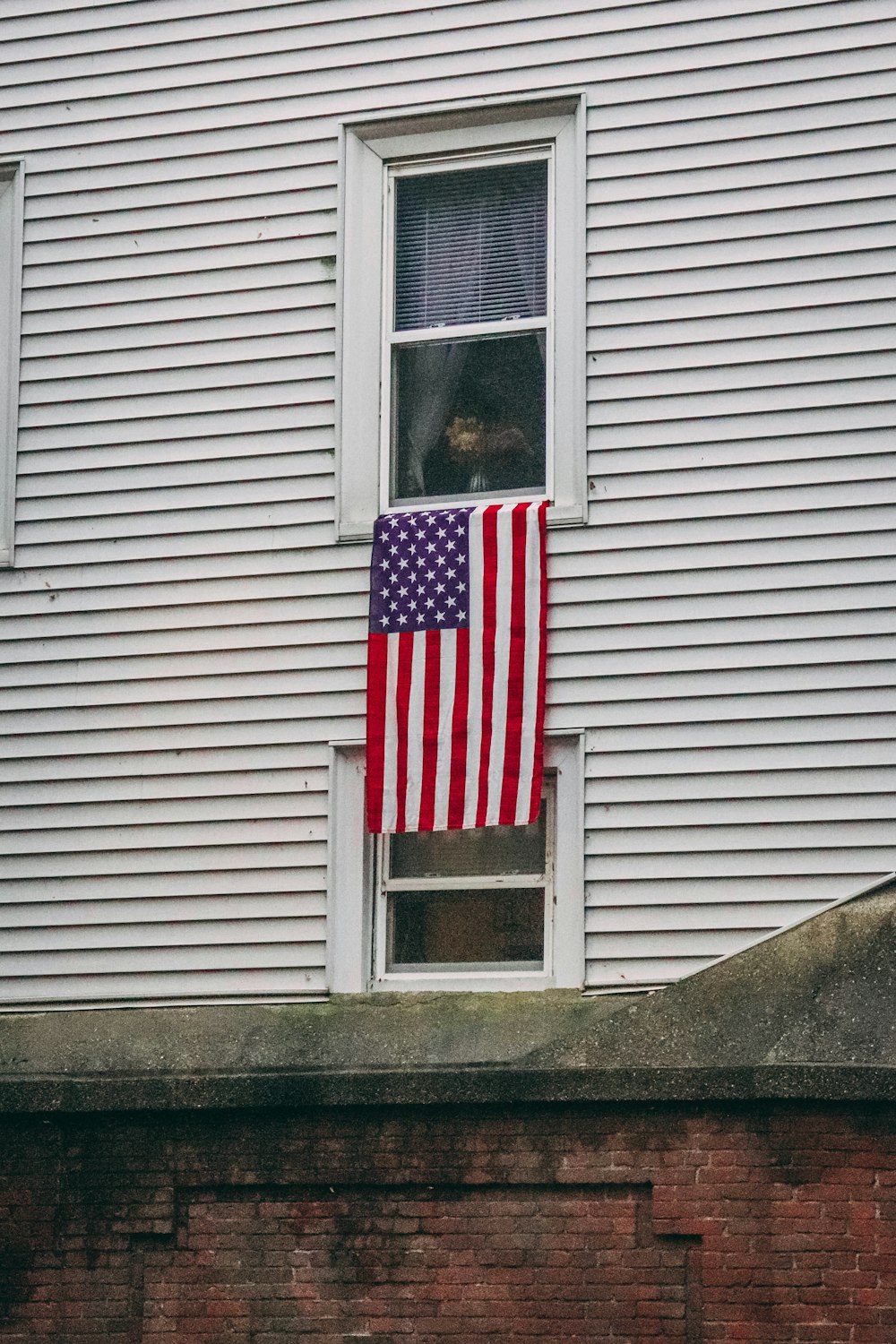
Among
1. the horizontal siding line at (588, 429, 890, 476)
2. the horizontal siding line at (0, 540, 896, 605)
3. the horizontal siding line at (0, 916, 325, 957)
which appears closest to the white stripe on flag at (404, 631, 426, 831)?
the horizontal siding line at (0, 540, 896, 605)

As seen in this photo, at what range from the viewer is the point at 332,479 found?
30.2ft

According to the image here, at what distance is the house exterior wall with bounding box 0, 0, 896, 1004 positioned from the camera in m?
8.39

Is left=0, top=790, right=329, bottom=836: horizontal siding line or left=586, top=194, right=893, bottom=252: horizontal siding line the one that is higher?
left=586, top=194, right=893, bottom=252: horizontal siding line

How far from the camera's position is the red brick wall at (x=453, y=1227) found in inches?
296

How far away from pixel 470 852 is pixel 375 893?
503mm

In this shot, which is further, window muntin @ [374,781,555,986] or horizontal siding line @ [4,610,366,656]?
horizontal siding line @ [4,610,366,656]

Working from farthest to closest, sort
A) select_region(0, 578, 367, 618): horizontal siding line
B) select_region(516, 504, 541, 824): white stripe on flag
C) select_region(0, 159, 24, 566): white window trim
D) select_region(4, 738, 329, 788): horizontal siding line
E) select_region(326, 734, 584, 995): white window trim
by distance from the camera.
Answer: select_region(0, 159, 24, 566): white window trim < select_region(0, 578, 367, 618): horizontal siding line < select_region(4, 738, 329, 788): horizontal siding line < select_region(516, 504, 541, 824): white stripe on flag < select_region(326, 734, 584, 995): white window trim

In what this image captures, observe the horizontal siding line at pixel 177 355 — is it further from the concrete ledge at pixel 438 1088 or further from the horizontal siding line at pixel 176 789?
the concrete ledge at pixel 438 1088

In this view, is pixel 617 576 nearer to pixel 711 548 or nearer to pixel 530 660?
pixel 711 548

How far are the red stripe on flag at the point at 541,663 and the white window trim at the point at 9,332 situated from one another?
9.18ft

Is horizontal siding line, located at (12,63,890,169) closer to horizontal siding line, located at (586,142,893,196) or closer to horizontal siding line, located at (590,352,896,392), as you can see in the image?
horizontal siding line, located at (586,142,893,196)

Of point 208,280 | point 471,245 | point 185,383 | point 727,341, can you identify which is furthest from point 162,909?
point 727,341

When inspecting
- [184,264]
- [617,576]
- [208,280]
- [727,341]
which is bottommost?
[617,576]

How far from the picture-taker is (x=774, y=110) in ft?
29.1
